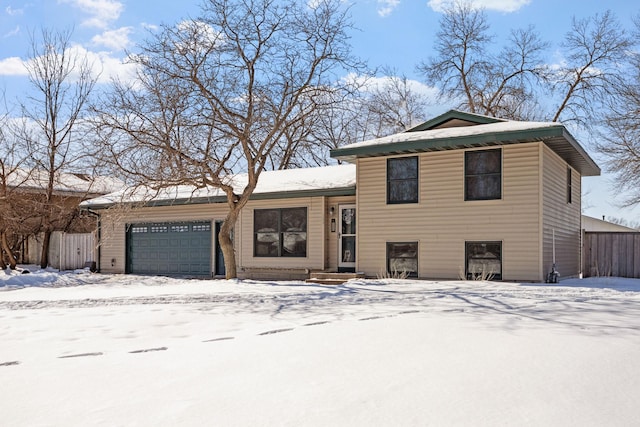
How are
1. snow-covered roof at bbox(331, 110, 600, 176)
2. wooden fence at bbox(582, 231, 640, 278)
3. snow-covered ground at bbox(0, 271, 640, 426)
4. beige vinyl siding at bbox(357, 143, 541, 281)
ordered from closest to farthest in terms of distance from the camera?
snow-covered ground at bbox(0, 271, 640, 426) → snow-covered roof at bbox(331, 110, 600, 176) → beige vinyl siding at bbox(357, 143, 541, 281) → wooden fence at bbox(582, 231, 640, 278)

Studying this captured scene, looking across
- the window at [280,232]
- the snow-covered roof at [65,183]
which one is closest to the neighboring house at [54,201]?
the snow-covered roof at [65,183]

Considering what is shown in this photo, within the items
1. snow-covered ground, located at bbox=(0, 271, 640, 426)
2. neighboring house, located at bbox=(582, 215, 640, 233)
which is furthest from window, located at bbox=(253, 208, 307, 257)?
neighboring house, located at bbox=(582, 215, 640, 233)

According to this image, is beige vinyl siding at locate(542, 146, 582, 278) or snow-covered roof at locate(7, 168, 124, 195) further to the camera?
snow-covered roof at locate(7, 168, 124, 195)

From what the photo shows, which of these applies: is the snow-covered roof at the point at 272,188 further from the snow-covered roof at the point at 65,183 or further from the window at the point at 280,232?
the snow-covered roof at the point at 65,183

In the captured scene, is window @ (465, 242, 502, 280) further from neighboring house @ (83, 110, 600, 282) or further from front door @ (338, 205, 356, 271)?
front door @ (338, 205, 356, 271)

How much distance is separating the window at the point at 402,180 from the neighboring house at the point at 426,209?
0.09ft

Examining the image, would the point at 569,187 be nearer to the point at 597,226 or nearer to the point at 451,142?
the point at 451,142

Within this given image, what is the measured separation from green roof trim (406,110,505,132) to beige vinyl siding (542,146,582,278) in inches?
72.0

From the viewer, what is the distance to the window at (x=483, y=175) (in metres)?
14.8

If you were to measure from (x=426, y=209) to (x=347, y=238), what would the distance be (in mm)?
2988

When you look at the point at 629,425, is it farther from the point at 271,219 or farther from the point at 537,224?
the point at 271,219

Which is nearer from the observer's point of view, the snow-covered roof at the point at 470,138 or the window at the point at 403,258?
the snow-covered roof at the point at 470,138

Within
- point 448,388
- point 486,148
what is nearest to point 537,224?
point 486,148

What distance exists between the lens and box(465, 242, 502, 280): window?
14.7m
